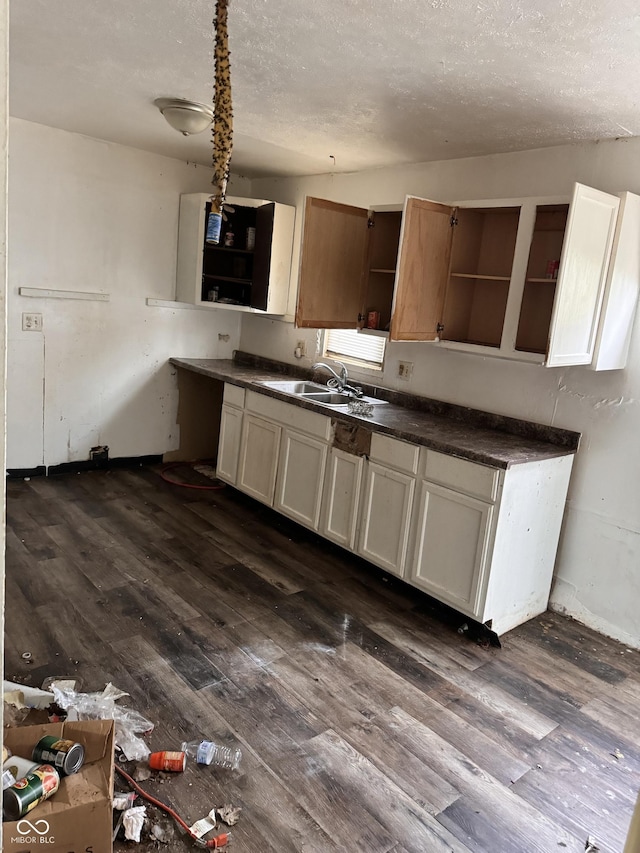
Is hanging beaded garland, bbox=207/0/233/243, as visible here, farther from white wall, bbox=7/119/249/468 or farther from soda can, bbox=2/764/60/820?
white wall, bbox=7/119/249/468

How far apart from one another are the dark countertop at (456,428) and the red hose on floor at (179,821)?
1.74 metres

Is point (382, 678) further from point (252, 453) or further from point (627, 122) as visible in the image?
point (627, 122)

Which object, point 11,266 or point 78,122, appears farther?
point 11,266

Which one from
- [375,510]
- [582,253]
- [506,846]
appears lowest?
[506,846]

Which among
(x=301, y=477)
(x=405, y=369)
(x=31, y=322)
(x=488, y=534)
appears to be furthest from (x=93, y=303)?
(x=488, y=534)

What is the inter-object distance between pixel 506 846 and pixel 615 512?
168 cm

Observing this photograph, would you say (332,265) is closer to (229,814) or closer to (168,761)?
(168,761)

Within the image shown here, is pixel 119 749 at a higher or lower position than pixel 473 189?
lower

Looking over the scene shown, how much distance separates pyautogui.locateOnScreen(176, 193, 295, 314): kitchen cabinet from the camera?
15.0 ft

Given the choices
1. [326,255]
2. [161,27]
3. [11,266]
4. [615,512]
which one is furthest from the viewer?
[11,266]

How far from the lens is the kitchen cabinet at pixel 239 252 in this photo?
459 cm

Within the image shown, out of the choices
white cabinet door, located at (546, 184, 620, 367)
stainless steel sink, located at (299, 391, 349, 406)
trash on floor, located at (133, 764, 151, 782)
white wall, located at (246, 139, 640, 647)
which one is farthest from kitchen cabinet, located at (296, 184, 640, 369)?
trash on floor, located at (133, 764, 151, 782)

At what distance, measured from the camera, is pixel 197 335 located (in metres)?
5.11

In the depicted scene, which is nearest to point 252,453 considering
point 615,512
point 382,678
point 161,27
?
point 382,678
